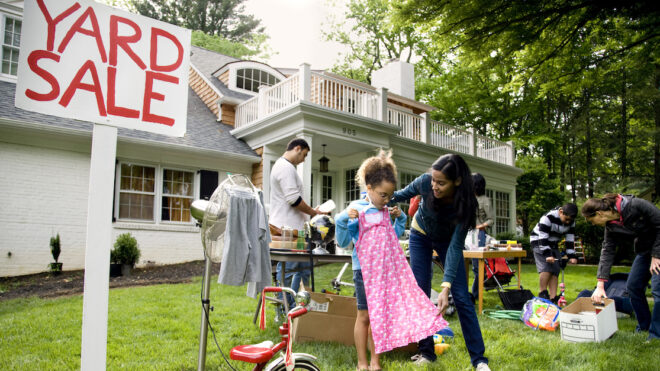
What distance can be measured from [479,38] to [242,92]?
9.57 m

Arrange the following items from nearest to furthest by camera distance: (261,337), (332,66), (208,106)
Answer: (261,337), (208,106), (332,66)

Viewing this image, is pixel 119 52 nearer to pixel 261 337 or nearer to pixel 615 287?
pixel 261 337

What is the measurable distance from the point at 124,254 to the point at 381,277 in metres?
7.96

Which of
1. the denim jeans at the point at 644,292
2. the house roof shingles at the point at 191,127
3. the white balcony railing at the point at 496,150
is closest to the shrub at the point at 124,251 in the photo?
the house roof shingles at the point at 191,127

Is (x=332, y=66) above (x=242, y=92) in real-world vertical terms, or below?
above

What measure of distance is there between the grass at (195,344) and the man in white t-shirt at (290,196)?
1.02 metres

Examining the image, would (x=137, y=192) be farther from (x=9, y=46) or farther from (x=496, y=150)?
(x=496, y=150)

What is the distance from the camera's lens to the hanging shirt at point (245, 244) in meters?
2.69

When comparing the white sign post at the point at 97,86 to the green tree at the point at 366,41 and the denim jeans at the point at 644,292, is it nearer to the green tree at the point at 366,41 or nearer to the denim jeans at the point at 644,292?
the denim jeans at the point at 644,292

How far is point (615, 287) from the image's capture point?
591 cm

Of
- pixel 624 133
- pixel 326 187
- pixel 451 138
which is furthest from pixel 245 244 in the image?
pixel 624 133

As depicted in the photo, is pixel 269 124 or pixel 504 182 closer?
pixel 269 124

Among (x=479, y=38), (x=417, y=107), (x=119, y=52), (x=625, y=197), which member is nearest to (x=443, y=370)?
(x=625, y=197)

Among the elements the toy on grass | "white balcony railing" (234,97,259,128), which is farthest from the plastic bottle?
"white balcony railing" (234,97,259,128)
